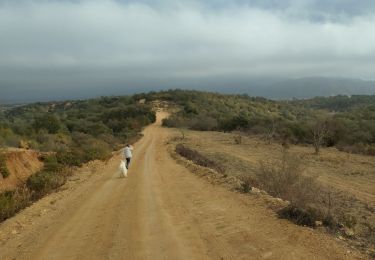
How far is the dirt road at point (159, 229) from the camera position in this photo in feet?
32.6

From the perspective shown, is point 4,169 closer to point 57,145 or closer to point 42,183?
point 42,183

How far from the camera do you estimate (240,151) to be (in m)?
38.8

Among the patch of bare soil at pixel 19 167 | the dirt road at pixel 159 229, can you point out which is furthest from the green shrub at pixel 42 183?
the dirt road at pixel 159 229

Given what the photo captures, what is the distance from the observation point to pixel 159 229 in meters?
12.0

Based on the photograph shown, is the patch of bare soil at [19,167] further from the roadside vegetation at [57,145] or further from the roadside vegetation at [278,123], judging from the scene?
the roadside vegetation at [278,123]

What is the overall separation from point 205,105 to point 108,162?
260 ft

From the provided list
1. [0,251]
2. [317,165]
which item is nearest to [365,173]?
[317,165]

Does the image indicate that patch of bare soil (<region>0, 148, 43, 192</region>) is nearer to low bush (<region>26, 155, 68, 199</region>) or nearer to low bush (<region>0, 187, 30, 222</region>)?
low bush (<region>26, 155, 68, 199</region>)

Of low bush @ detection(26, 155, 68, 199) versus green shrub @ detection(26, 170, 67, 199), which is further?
green shrub @ detection(26, 170, 67, 199)

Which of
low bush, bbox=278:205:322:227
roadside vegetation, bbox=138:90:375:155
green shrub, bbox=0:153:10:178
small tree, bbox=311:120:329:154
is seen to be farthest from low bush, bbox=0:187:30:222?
roadside vegetation, bbox=138:90:375:155

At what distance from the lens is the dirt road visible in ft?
32.6

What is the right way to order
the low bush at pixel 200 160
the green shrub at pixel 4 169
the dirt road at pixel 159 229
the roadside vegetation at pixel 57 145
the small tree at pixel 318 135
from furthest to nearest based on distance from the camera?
the small tree at pixel 318 135, the low bush at pixel 200 160, the green shrub at pixel 4 169, the roadside vegetation at pixel 57 145, the dirt road at pixel 159 229

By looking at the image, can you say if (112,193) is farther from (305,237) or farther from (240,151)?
(240,151)

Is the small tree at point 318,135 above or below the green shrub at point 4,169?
below
